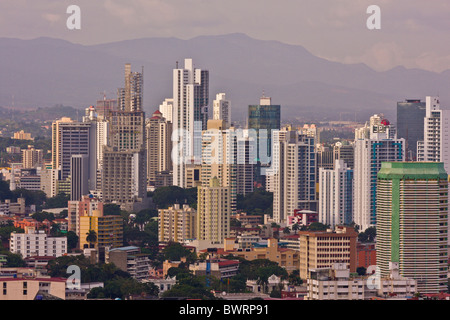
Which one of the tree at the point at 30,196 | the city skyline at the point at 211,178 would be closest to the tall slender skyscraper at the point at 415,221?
the city skyline at the point at 211,178

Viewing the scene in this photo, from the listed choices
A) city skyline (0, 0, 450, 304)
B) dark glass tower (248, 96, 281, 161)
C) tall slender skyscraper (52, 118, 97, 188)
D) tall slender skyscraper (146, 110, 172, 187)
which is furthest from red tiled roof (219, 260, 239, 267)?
tall slender skyscraper (52, 118, 97, 188)

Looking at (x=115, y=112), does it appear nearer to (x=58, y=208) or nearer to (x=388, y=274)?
A: (x=58, y=208)

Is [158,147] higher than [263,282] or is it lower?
higher

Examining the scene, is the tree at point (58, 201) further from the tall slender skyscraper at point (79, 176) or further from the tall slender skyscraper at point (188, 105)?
the tall slender skyscraper at point (188, 105)

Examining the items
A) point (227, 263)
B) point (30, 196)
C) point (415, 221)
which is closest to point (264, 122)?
point (30, 196)

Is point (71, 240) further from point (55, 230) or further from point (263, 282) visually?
point (263, 282)
